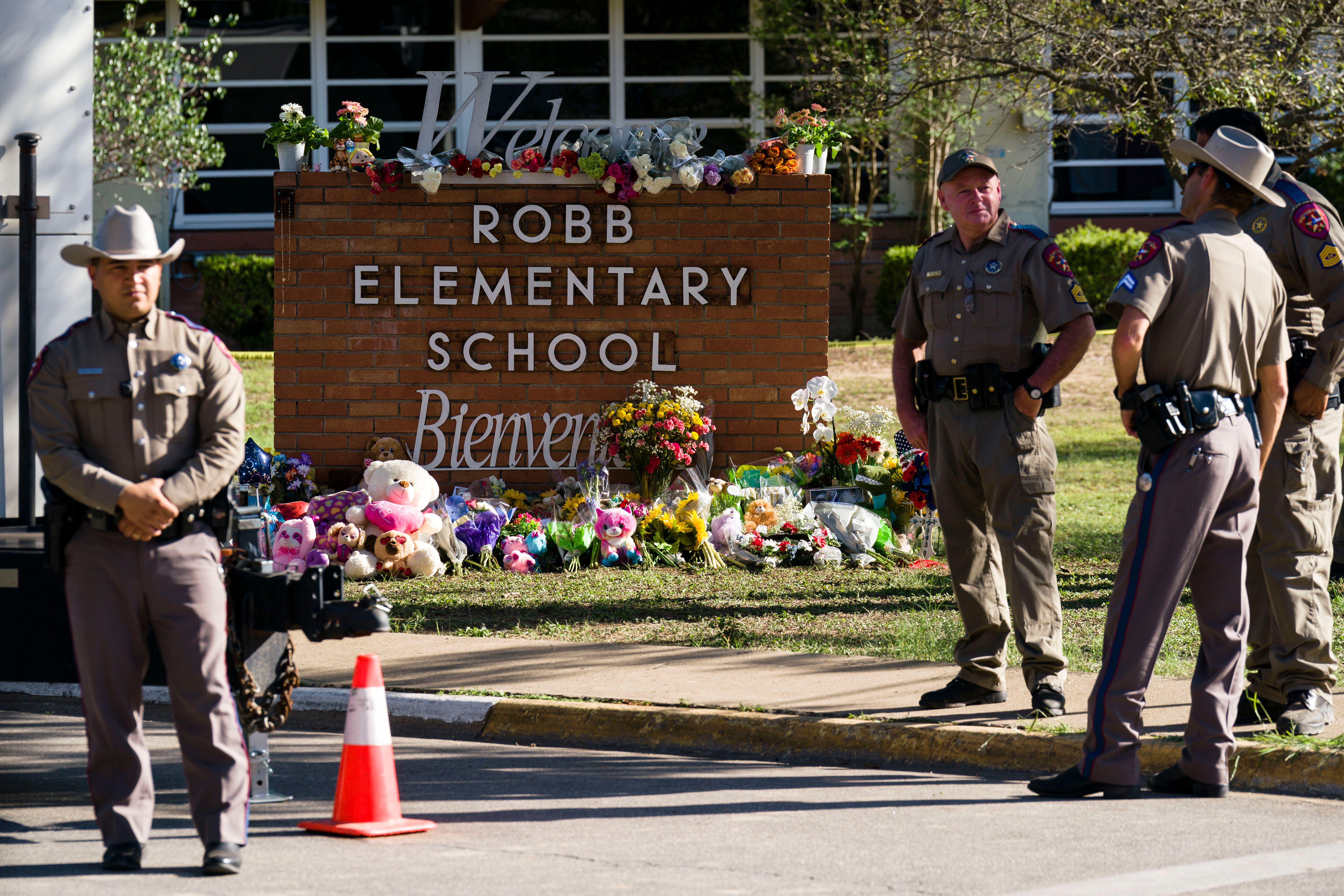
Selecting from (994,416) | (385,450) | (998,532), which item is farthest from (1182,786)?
(385,450)

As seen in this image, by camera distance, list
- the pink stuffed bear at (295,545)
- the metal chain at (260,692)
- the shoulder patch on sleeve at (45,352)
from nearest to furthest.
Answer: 1. the shoulder patch on sleeve at (45,352)
2. the metal chain at (260,692)
3. the pink stuffed bear at (295,545)

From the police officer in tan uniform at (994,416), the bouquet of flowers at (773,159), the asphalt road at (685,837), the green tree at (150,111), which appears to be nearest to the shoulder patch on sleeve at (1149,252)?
the police officer in tan uniform at (994,416)

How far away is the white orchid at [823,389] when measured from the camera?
1052 cm

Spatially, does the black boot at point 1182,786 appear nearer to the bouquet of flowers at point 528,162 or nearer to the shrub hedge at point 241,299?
the bouquet of flowers at point 528,162

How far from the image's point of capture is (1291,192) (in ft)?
19.1

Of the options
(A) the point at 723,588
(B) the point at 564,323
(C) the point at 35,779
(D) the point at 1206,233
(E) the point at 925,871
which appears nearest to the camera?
(E) the point at 925,871

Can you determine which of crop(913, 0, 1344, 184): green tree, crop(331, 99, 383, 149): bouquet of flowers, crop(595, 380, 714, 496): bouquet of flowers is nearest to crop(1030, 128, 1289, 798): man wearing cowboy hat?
crop(595, 380, 714, 496): bouquet of flowers

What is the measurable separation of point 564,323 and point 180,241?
604cm

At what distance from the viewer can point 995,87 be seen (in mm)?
15484

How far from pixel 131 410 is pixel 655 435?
5962 millimetres

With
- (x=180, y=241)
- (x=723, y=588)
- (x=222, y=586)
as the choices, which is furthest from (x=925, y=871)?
(x=723, y=588)

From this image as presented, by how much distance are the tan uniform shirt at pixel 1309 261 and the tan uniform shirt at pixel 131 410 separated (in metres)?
3.68

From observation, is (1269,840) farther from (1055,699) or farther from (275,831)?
(275,831)

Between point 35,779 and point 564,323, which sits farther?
point 564,323
